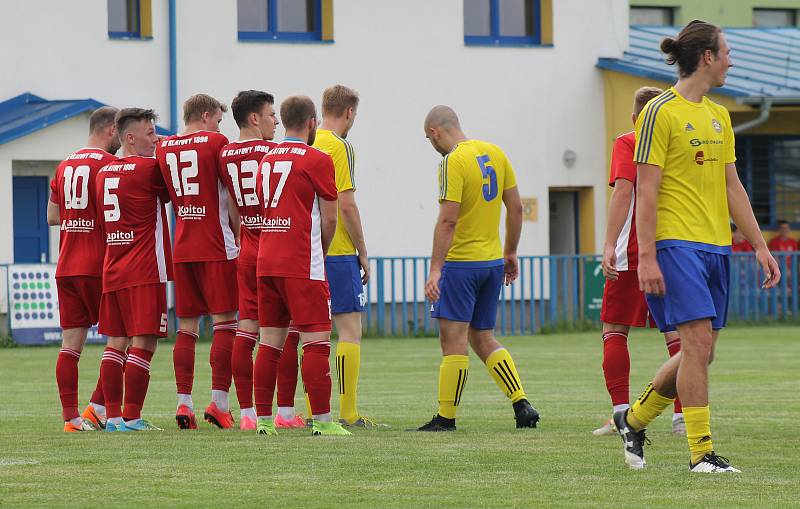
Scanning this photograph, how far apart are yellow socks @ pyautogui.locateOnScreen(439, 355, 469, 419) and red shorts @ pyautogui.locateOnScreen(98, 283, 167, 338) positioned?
1.87 meters

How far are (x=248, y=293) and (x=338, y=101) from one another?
1.48 m

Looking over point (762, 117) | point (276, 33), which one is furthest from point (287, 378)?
point (762, 117)

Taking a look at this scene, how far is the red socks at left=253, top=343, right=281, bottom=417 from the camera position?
→ 33.7 feet

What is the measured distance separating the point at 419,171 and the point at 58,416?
57.8 feet

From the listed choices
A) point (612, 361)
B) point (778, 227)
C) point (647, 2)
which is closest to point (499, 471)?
point (612, 361)

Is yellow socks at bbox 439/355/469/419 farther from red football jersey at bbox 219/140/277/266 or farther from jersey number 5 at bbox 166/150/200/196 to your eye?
jersey number 5 at bbox 166/150/200/196

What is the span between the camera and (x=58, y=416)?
40.5 feet

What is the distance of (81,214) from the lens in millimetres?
10922

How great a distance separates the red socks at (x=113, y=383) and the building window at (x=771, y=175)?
23.0m

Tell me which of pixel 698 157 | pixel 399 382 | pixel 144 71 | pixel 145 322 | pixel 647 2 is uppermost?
pixel 647 2

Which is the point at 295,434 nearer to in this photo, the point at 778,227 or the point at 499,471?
the point at 499,471

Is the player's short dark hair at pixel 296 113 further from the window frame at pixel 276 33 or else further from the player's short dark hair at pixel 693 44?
the window frame at pixel 276 33

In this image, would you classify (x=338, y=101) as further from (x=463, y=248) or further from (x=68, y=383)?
(x=68, y=383)

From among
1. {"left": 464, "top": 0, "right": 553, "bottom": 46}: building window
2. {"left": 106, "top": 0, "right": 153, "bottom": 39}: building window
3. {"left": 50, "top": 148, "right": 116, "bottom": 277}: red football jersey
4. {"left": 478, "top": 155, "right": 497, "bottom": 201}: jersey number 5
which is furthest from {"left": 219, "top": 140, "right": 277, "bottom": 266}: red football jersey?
{"left": 464, "top": 0, "right": 553, "bottom": 46}: building window
